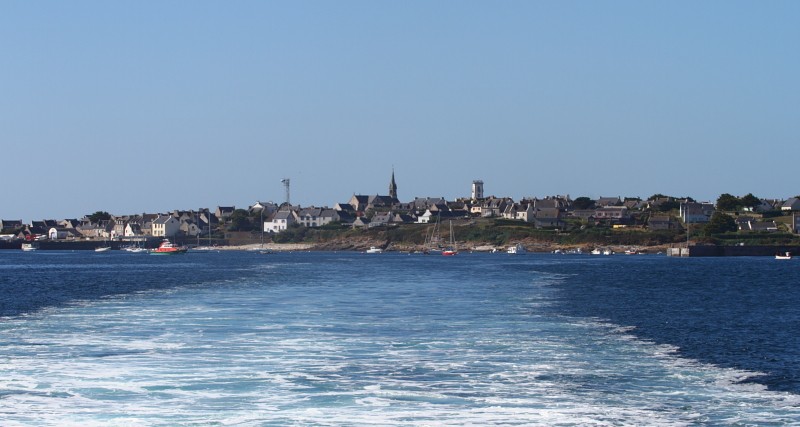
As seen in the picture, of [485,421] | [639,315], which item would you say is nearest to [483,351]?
[485,421]

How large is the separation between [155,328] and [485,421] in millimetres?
19313

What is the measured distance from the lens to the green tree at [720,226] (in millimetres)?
165000

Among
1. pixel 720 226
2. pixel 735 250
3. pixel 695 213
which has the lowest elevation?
pixel 735 250

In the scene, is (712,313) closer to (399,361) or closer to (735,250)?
(399,361)

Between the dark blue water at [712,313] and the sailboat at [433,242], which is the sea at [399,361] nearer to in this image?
the dark blue water at [712,313]

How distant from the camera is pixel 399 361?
2678cm

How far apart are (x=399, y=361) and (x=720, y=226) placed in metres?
148

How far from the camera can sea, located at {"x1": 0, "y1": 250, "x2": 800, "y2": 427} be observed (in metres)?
20.0

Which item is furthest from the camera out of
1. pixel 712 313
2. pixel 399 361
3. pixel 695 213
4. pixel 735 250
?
pixel 695 213

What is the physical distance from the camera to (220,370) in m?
25.2

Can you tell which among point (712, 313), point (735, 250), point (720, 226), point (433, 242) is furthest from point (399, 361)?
point (433, 242)

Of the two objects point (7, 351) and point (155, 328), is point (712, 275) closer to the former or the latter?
point (155, 328)

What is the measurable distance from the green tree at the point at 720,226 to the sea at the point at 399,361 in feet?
381

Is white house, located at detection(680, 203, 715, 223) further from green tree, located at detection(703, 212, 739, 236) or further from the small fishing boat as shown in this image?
the small fishing boat
